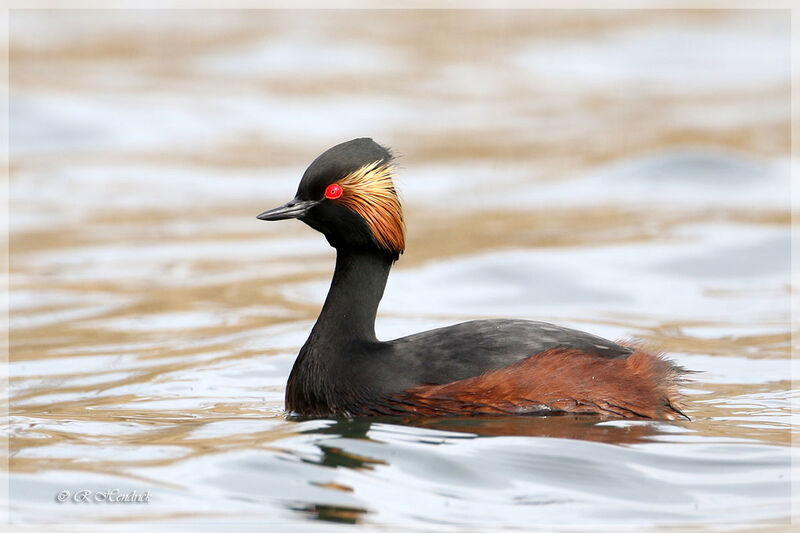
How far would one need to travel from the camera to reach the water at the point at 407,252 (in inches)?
249

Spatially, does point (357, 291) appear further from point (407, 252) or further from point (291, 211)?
point (407, 252)

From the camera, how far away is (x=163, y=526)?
19.2 ft

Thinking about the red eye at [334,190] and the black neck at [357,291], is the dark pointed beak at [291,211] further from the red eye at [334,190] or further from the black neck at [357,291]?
the black neck at [357,291]

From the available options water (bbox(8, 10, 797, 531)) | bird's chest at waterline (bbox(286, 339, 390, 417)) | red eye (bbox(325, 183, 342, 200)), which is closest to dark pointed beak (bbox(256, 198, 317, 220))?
red eye (bbox(325, 183, 342, 200))

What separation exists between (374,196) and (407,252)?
6.62m

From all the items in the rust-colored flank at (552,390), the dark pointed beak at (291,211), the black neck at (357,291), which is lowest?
the rust-colored flank at (552,390)

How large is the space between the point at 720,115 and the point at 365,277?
14.9 metres

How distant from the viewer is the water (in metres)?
6.31

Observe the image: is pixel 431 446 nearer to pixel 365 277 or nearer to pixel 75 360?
pixel 365 277

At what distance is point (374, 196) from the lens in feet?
23.9

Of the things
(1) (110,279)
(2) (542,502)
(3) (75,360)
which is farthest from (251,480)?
(1) (110,279)

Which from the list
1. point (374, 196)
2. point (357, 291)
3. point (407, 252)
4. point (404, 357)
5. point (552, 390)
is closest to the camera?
point (552, 390)

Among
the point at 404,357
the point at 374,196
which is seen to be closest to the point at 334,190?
the point at 374,196

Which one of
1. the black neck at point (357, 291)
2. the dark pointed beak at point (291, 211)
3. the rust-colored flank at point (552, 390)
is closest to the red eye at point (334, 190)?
the dark pointed beak at point (291, 211)
